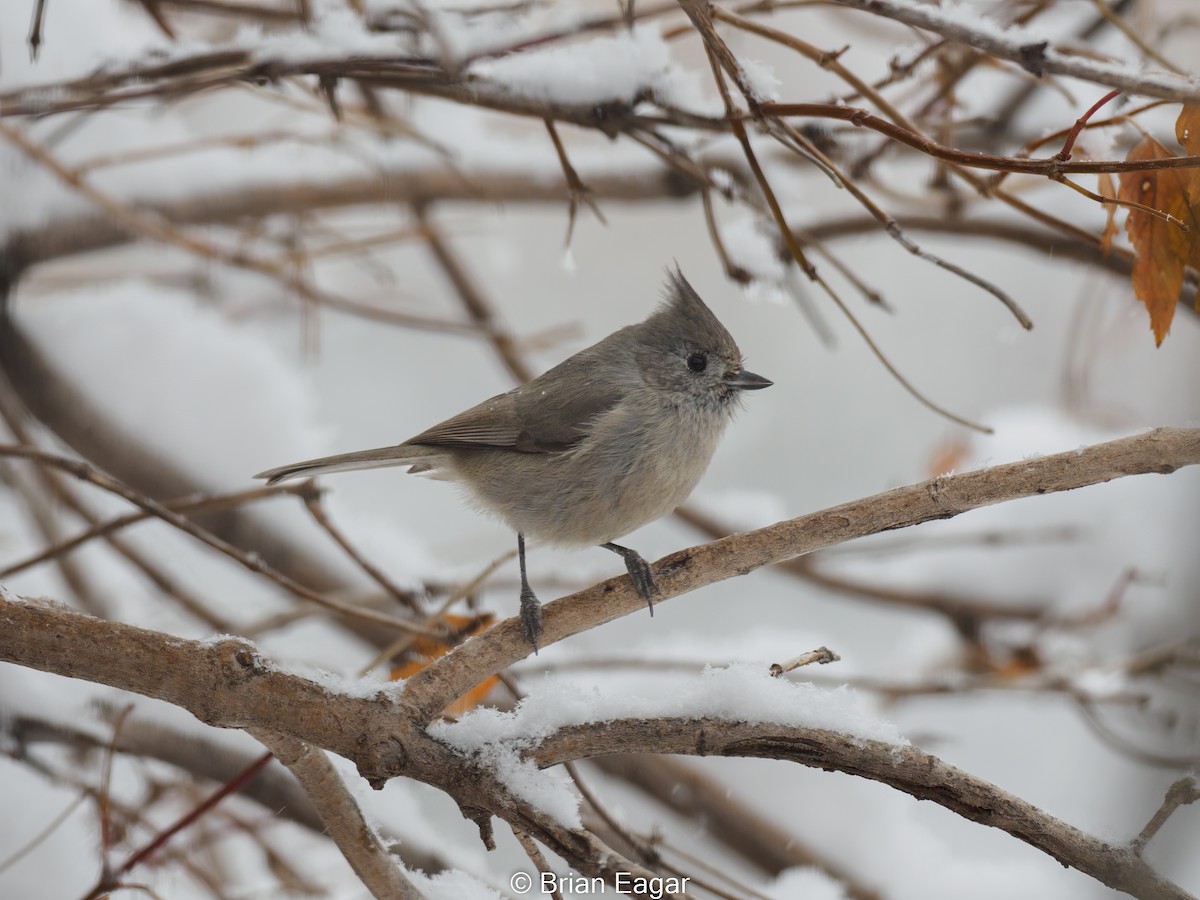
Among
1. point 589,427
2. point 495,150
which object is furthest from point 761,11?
point 495,150

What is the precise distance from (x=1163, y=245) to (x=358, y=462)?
1365mm

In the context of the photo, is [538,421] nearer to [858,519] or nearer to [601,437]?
[601,437]

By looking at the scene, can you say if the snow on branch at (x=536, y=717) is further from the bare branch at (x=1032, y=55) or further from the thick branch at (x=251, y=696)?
the bare branch at (x=1032, y=55)

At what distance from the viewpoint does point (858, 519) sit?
139cm

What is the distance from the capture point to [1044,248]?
2.46 meters

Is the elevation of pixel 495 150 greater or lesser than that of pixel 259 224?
greater

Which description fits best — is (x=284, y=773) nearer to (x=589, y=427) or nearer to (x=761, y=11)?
(x=589, y=427)

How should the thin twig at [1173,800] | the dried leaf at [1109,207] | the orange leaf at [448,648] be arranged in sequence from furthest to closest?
the orange leaf at [448,648] → the dried leaf at [1109,207] → the thin twig at [1173,800]

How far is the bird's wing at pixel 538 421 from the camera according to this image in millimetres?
2176

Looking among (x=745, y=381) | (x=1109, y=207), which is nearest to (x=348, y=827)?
(x=745, y=381)

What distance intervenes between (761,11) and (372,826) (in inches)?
54.5

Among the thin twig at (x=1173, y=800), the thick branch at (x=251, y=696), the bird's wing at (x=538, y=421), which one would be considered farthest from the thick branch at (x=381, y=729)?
the bird's wing at (x=538, y=421)

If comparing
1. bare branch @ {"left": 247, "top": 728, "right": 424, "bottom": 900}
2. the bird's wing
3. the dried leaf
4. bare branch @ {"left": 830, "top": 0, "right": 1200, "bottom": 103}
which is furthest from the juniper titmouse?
bare branch @ {"left": 830, "top": 0, "right": 1200, "bottom": 103}

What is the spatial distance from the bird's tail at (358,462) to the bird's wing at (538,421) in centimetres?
4
